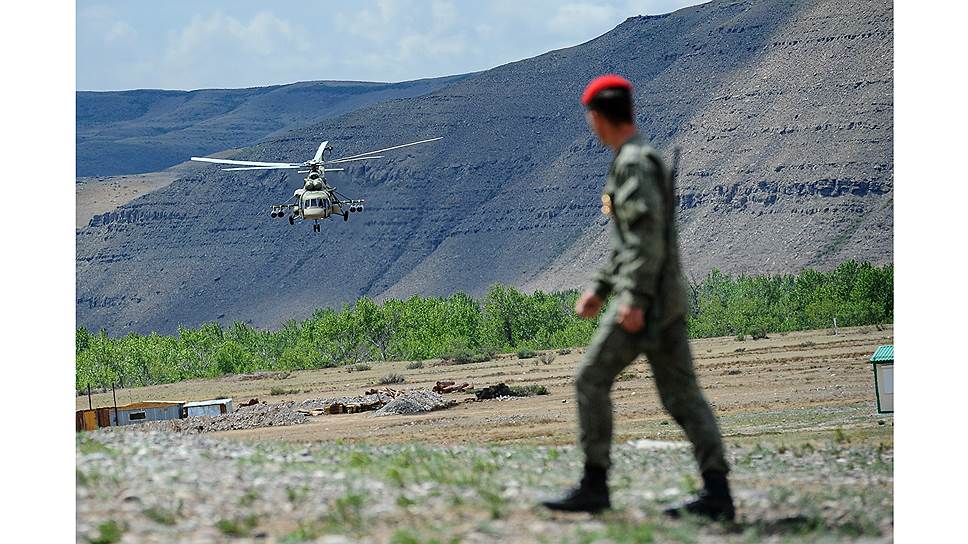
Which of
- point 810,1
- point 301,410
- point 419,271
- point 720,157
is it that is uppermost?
point 810,1

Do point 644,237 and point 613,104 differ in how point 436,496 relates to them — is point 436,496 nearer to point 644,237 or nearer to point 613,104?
point 644,237

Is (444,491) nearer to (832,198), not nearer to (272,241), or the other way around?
(832,198)

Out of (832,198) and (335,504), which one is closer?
(335,504)

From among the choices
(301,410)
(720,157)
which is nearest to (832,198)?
(720,157)

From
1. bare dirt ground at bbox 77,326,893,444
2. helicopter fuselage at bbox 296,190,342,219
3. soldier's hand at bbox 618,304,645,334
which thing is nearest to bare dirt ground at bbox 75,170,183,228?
bare dirt ground at bbox 77,326,893,444

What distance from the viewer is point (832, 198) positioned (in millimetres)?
110125

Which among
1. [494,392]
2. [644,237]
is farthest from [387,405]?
[644,237]

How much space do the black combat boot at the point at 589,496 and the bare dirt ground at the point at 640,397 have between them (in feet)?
27.2

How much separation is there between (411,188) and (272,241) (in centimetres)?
1690

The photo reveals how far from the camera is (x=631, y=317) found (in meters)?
7.00

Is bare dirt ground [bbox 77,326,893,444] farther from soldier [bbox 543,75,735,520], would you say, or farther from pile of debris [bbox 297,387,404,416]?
soldier [bbox 543,75,735,520]

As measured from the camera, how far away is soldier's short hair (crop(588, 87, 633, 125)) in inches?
290

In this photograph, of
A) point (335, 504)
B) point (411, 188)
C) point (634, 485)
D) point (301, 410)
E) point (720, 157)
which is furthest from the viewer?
point (411, 188)

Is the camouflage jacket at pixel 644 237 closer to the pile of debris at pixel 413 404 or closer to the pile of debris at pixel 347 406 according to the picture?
the pile of debris at pixel 413 404
